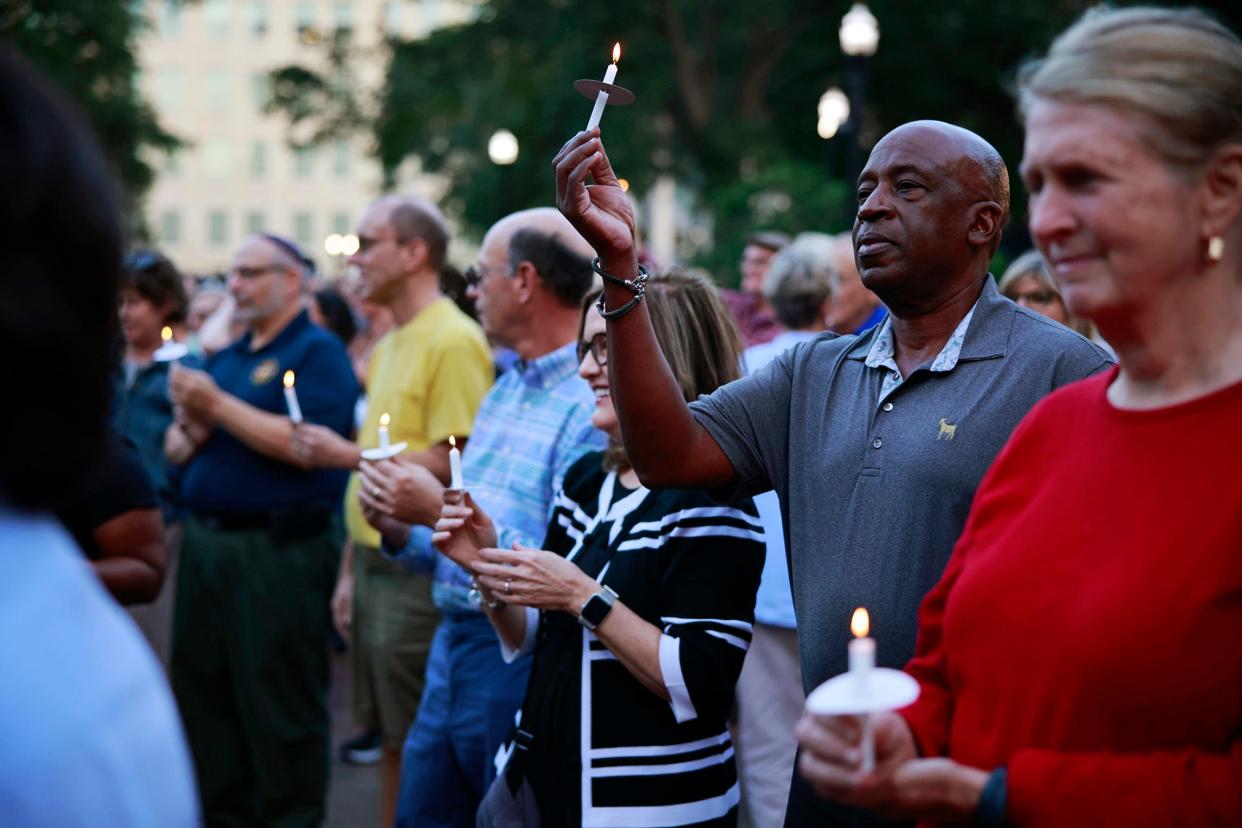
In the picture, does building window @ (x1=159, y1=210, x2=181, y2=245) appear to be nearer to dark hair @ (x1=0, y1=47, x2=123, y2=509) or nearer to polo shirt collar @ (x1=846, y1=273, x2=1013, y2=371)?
polo shirt collar @ (x1=846, y1=273, x2=1013, y2=371)

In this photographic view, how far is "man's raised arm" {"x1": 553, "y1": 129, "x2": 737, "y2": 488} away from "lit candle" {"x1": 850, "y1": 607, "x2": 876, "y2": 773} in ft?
3.52

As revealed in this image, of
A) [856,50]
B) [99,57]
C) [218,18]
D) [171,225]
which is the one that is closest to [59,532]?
[856,50]

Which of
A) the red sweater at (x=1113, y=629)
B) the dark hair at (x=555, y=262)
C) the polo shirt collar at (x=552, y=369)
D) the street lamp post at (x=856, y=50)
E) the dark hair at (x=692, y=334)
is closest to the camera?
the red sweater at (x=1113, y=629)

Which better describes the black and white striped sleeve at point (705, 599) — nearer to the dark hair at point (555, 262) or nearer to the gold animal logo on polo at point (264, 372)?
the dark hair at point (555, 262)

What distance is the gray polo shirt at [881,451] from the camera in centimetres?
272

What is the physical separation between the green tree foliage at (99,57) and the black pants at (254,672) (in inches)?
645

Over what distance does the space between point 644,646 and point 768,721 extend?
1.32 meters

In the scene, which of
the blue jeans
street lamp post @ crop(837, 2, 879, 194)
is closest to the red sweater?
the blue jeans

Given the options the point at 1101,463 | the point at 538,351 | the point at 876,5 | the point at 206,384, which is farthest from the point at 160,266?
the point at 876,5

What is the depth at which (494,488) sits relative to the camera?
4.78 meters

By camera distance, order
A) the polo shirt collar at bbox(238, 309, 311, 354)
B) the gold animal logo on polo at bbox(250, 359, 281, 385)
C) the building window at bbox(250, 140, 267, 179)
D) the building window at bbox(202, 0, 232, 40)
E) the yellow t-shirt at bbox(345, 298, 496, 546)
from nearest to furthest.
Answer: the yellow t-shirt at bbox(345, 298, 496, 546), the gold animal logo on polo at bbox(250, 359, 281, 385), the polo shirt collar at bbox(238, 309, 311, 354), the building window at bbox(202, 0, 232, 40), the building window at bbox(250, 140, 267, 179)

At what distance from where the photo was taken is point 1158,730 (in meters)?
1.90

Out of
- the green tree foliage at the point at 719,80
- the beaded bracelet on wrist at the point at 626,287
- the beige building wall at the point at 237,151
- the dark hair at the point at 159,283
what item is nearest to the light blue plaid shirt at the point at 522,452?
the beaded bracelet on wrist at the point at 626,287

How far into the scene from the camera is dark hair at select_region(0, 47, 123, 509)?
1354 mm
